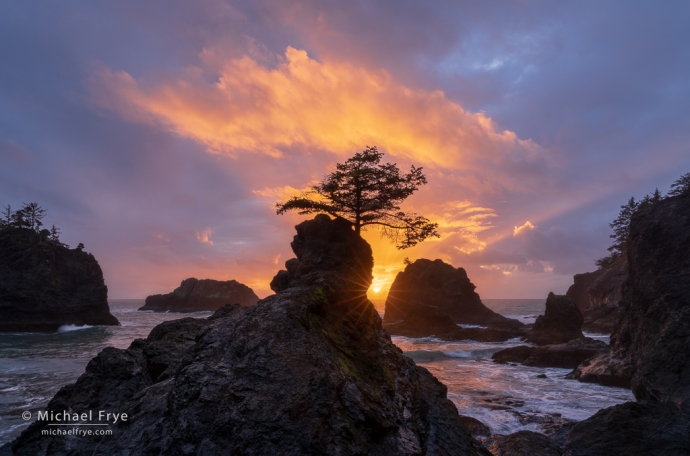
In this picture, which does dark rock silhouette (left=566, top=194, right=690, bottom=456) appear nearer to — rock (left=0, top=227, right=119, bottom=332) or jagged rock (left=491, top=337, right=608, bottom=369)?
jagged rock (left=491, top=337, right=608, bottom=369)

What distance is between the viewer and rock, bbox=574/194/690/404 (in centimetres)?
1139

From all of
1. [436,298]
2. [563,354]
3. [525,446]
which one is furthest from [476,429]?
[436,298]

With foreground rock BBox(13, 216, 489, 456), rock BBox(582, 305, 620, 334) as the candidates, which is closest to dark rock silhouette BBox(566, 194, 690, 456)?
foreground rock BBox(13, 216, 489, 456)

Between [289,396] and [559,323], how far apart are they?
40294 millimetres

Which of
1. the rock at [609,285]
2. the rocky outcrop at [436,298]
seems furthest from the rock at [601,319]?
the rocky outcrop at [436,298]

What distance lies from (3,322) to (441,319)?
2531 inches

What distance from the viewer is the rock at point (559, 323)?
36.5 metres

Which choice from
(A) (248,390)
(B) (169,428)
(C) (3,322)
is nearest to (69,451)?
(B) (169,428)

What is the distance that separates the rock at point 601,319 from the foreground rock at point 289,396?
174 feet

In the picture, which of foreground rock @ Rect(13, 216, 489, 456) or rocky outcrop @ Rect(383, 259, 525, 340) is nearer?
foreground rock @ Rect(13, 216, 489, 456)

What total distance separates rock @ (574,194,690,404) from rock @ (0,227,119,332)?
72.0m

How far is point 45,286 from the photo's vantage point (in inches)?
2302

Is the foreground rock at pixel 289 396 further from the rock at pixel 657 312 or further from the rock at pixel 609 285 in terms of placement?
the rock at pixel 609 285

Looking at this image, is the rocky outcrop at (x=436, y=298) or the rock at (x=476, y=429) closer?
the rock at (x=476, y=429)
